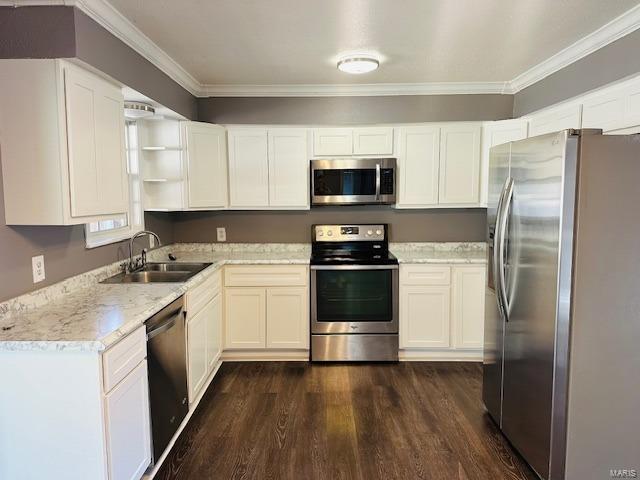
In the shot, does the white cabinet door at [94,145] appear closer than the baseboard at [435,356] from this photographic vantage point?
Yes

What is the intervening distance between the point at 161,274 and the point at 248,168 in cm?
129

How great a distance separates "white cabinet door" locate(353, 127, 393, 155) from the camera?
145 inches

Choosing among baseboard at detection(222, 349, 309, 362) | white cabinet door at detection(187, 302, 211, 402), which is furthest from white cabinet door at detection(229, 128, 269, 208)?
baseboard at detection(222, 349, 309, 362)

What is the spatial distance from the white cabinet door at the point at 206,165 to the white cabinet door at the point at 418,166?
159cm

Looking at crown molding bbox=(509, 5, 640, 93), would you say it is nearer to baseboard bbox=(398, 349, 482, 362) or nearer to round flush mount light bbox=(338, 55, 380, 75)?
round flush mount light bbox=(338, 55, 380, 75)

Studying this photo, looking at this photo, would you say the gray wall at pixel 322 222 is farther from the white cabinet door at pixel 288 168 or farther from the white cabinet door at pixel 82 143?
the white cabinet door at pixel 82 143

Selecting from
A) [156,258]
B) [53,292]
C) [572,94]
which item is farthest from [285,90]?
[53,292]

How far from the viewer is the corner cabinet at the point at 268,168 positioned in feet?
12.2

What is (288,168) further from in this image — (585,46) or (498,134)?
(585,46)

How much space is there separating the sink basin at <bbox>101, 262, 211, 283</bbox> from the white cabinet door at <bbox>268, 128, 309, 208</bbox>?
975mm

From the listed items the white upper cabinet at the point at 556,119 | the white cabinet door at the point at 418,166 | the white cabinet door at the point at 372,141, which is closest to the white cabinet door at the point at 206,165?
the white cabinet door at the point at 372,141

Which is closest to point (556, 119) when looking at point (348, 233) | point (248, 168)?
point (348, 233)

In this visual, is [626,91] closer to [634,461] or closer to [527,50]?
[527,50]

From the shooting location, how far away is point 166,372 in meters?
2.25
